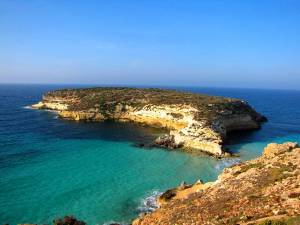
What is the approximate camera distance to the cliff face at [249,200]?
61.8 ft

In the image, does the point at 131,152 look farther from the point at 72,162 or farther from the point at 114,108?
the point at 114,108

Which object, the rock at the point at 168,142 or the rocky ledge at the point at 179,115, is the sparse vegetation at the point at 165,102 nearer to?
the rocky ledge at the point at 179,115

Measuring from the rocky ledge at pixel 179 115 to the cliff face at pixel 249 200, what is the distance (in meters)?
23.2

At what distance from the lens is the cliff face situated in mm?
18828

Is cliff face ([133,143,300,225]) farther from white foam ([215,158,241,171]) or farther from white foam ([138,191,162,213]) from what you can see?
white foam ([215,158,241,171])

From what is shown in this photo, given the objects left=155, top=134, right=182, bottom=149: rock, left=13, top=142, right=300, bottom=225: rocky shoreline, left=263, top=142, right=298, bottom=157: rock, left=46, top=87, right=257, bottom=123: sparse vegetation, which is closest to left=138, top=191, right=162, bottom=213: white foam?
left=13, top=142, right=300, bottom=225: rocky shoreline

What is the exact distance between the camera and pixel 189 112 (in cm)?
7262

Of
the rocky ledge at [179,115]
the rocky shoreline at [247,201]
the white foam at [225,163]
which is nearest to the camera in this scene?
the rocky shoreline at [247,201]

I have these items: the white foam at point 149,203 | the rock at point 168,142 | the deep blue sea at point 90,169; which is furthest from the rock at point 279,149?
the rock at point 168,142

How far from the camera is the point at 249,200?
2205 cm

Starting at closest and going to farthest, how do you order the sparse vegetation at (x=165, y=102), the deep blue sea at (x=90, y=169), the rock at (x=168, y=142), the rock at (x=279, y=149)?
the deep blue sea at (x=90, y=169)
the rock at (x=279, y=149)
the rock at (x=168, y=142)
the sparse vegetation at (x=165, y=102)

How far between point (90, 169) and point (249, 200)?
25871 mm

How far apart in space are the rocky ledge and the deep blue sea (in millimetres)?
4036

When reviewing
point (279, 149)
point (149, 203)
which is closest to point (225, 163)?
point (279, 149)
